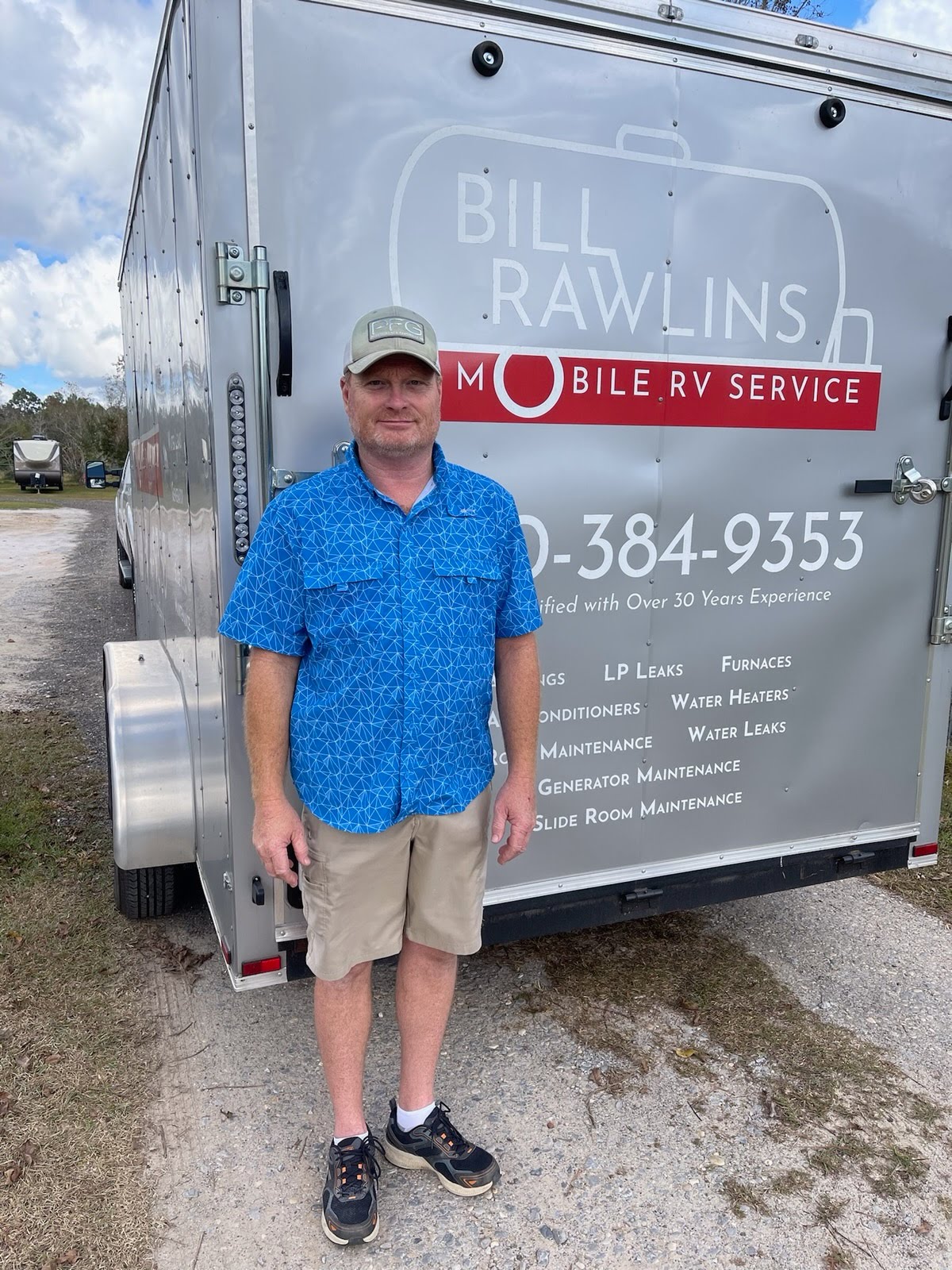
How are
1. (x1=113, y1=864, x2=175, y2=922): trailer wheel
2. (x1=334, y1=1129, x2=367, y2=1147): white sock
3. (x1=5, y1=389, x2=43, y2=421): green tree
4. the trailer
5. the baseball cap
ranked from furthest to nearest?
1. (x1=5, y1=389, x2=43, y2=421): green tree
2. the trailer
3. (x1=113, y1=864, x2=175, y2=922): trailer wheel
4. (x1=334, y1=1129, x2=367, y2=1147): white sock
5. the baseball cap

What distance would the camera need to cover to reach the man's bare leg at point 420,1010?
2.22 metres

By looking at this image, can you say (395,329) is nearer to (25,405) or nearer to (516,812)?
(516,812)

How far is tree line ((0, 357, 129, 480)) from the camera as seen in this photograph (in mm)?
44875

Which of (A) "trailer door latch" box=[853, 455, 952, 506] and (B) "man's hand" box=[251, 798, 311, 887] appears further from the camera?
(A) "trailer door latch" box=[853, 455, 952, 506]

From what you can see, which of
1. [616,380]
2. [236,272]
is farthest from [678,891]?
[236,272]

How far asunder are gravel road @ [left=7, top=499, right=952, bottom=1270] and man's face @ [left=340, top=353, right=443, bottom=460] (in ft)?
5.83

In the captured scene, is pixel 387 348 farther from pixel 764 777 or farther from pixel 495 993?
pixel 495 993

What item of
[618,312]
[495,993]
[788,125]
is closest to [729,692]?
[618,312]

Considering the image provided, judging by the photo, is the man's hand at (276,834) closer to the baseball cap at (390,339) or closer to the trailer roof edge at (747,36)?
the baseball cap at (390,339)

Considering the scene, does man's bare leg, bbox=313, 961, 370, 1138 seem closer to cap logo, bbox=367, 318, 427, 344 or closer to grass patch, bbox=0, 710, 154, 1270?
grass patch, bbox=0, 710, 154, 1270

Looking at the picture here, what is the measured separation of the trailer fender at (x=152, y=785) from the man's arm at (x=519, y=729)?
1.07m

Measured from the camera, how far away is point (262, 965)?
7.47 ft

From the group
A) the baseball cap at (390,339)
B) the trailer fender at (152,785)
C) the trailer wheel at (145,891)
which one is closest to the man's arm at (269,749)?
the baseball cap at (390,339)

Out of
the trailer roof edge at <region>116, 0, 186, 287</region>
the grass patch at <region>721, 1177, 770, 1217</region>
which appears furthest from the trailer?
the grass patch at <region>721, 1177, 770, 1217</region>
